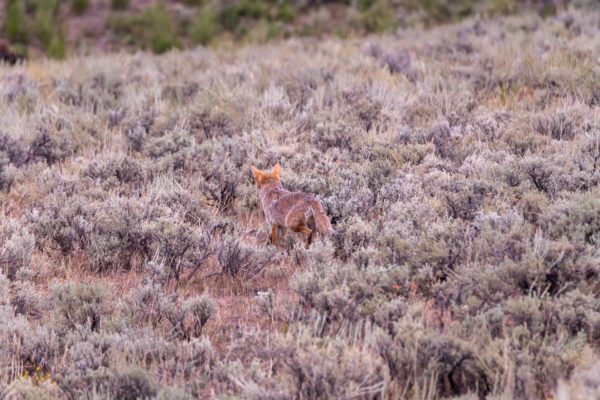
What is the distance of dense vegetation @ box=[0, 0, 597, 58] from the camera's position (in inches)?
738

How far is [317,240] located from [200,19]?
15368 mm

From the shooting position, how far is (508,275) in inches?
182

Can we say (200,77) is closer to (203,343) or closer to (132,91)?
(132,91)

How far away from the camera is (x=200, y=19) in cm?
1991

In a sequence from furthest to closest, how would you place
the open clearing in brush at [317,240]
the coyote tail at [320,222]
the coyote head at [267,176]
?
the coyote head at [267,176] → the coyote tail at [320,222] → the open clearing in brush at [317,240]

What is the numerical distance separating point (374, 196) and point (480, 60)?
5022mm

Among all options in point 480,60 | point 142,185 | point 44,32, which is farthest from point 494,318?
point 44,32

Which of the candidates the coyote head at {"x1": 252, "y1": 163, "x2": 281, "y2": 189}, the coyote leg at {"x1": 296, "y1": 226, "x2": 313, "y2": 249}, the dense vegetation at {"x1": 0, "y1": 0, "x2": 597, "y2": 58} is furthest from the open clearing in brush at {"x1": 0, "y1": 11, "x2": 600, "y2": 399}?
the dense vegetation at {"x1": 0, "y1": 0, "x2": 597, "y2": 58}

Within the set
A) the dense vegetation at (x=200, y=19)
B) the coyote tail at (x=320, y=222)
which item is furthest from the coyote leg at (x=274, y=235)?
the dense vegetation at (x=200, y=19)

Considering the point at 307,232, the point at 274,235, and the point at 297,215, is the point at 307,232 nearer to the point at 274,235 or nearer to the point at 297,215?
the point at 297,215

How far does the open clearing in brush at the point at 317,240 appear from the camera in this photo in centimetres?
411

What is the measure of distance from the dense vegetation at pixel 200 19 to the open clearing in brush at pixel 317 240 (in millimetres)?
8663

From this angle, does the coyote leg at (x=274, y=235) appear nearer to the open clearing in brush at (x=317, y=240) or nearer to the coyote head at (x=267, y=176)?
the open clearing in brush at (x=317, y=240)

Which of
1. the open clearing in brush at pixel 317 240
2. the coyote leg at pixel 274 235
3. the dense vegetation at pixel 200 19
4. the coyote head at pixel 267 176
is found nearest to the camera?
the open clearing in brush at pixel 317 240
